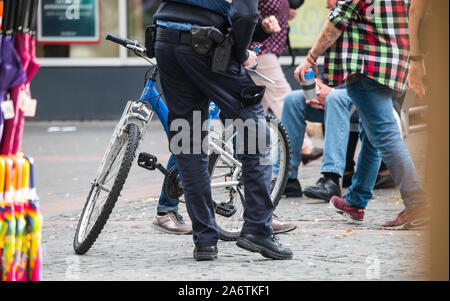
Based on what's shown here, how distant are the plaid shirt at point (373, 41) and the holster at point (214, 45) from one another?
1164 millimetres

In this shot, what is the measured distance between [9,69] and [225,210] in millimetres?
2139

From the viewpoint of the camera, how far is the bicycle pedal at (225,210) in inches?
195

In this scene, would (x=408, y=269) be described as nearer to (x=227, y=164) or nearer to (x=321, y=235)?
(x=321, y=235)

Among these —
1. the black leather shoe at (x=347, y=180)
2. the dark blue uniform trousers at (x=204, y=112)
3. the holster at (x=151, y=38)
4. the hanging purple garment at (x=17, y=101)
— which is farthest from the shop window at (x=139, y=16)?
the hanging purple garment at (x=17, y=101)

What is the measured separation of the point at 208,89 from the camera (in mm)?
4199

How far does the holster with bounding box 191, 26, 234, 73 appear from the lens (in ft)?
13.3

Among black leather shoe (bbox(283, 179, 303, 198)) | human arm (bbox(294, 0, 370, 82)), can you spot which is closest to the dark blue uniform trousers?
human arm (bbox(294, 0, 370, 82))

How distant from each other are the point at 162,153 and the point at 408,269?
593cm

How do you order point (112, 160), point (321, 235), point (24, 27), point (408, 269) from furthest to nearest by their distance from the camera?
1. point (321, 235)
2. point (112, 160)
3. point (408, 269)
4. point (24, 27)

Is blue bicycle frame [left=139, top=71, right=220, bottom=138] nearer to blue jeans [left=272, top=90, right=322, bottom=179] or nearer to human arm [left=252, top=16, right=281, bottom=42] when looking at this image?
human arm [left=252, top=16, right=281, bottom=42]

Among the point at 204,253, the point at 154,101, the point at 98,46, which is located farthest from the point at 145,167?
the point at 98,46

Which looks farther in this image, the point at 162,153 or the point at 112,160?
the point at 162,153
